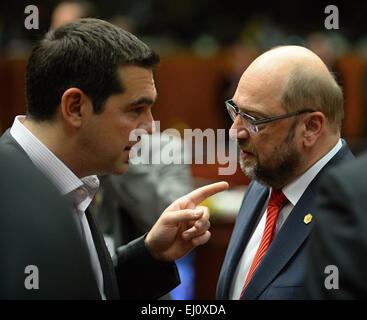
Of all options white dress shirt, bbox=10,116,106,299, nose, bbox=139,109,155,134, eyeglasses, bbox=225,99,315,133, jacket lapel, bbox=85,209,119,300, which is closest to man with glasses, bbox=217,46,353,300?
eyeglasses, bbox=225,99,315,133

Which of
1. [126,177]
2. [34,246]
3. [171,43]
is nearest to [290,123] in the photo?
[126,177]

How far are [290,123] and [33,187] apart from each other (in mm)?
1217

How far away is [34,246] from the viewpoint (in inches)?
44.2

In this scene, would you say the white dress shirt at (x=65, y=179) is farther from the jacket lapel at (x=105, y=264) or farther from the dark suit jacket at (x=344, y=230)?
the dark suit jacket at (x=344, y=230)

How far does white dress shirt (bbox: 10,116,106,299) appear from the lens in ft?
6.23

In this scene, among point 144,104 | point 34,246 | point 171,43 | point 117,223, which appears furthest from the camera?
point 171,43

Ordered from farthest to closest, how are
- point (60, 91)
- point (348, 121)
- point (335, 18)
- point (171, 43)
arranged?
1. point (171, 43)
2. point (348, 121)
3. point (335, 18)
4. point (60, 91)

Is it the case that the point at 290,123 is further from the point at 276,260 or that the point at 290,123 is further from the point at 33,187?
the point at 33,187

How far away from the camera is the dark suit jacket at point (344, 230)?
129 cm

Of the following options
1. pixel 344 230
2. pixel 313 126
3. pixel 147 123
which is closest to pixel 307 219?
pixel 313 126

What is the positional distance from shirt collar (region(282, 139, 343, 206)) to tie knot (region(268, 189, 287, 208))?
0.06ft

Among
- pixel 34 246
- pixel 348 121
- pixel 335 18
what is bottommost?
pixel 348 121

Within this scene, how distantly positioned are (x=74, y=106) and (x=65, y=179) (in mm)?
233

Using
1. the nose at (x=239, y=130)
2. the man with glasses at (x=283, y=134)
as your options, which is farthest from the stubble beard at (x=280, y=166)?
the nose at (x=239, y=130)
